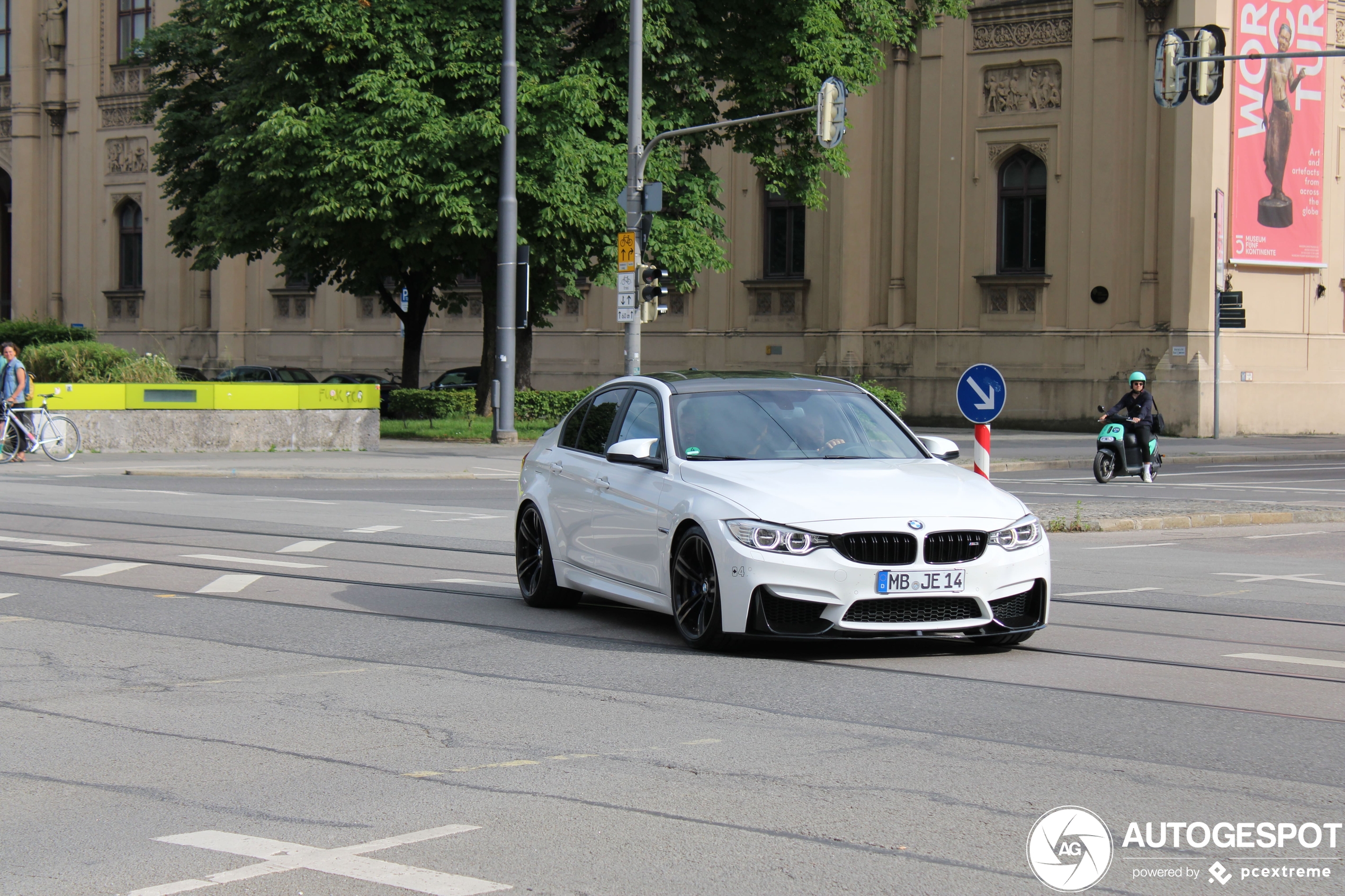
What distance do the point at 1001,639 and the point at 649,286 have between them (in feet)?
57.5

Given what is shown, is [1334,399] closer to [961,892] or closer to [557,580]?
[557,580]

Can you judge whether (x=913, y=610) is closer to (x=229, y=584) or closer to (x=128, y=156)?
(x=229, y=584)

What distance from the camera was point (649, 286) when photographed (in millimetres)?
25938

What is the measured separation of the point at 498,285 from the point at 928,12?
475 inches

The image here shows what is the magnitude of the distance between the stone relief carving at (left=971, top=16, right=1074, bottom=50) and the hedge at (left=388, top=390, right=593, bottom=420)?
12.8 metres

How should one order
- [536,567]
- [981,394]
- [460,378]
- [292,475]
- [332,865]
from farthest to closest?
[460,378]
[292,475]
[981,394]
[536,567]
[332,865]

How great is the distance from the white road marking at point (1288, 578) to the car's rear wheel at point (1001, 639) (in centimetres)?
374

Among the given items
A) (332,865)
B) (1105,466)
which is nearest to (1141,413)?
(1105,466)

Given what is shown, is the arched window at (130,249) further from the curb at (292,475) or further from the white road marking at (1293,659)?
the white road marking at (1293,659)

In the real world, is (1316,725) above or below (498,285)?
below

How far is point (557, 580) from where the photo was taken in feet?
33.9

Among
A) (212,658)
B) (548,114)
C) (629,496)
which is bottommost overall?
(212,658)

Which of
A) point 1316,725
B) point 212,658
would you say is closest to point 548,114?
point 212,658

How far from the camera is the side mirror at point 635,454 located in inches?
361
